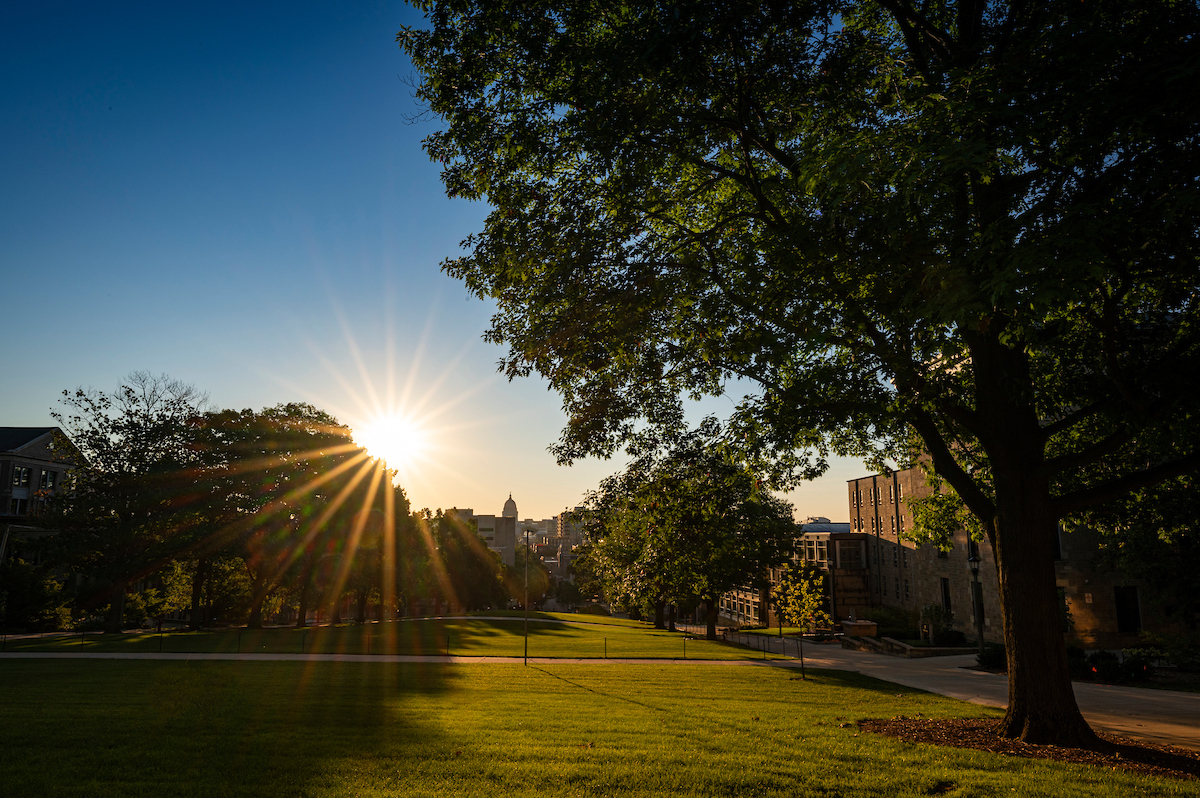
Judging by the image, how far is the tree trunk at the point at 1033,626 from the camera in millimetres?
11070

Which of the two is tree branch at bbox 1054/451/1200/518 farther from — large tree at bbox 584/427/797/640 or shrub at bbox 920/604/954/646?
shrub at bbox 920/604/954/646

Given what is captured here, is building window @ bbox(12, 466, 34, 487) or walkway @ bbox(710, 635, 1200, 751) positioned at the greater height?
building window @ bbox(12, 466, 34, 487)

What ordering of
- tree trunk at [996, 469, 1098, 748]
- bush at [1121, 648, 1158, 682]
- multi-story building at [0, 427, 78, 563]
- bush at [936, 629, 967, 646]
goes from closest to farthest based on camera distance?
tree trunk at [996, 469, 1098, 748]
bush at [1121, 648, 1158, 682]
bush at [936, 629, 967, 646]
multi-story building at [0, 427, 78, 563]

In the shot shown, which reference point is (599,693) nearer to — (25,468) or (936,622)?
(936,622)

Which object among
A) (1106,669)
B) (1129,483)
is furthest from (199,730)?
(1106,669)

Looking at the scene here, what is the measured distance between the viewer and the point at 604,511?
14023mm

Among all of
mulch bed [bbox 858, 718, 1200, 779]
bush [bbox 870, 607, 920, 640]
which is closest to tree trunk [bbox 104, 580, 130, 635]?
mulch bed [bbox 858, 718, 1200, 779]

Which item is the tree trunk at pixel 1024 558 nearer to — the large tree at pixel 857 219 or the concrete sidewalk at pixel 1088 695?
the large tree at pixel 857 219

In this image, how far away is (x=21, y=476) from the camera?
242 ft

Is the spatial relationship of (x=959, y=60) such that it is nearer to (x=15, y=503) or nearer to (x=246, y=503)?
(x=246, y=503)

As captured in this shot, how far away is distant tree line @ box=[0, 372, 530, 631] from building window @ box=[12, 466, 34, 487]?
2798 centimetres

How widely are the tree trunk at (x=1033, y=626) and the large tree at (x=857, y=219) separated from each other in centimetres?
4

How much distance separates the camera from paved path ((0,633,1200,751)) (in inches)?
555

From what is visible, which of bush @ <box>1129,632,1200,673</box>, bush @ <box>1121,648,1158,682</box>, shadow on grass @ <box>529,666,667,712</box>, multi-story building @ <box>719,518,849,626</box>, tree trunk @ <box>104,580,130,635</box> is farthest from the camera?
multi-story building @ <box>719,518,849,626</box>
